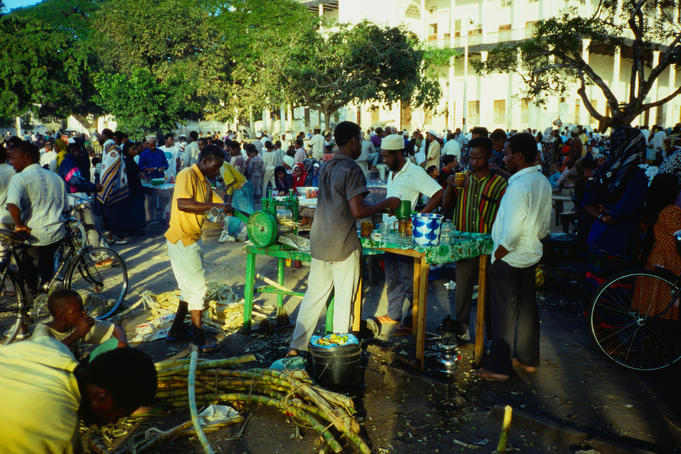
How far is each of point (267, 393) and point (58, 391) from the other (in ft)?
7.55

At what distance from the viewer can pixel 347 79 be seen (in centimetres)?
2405

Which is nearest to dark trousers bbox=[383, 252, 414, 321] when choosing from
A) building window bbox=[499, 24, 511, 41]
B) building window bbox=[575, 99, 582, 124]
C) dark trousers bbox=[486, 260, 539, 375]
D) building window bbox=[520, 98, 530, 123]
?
dark trousers bbox=[486, 260, 539, 375]

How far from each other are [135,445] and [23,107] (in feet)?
82.1

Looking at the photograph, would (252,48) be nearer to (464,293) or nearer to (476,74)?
(476,74)

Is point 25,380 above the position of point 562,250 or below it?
above

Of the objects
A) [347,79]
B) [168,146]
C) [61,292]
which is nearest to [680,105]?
[347,79]

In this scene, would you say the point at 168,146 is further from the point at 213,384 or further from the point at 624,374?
the point at 624,374

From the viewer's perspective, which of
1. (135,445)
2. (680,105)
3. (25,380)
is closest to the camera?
(25,380)

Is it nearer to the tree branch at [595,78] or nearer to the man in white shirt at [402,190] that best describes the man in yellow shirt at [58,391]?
the man in white shirt at [402,190]

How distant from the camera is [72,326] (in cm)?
429

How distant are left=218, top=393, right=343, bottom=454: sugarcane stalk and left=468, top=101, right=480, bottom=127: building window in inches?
1601

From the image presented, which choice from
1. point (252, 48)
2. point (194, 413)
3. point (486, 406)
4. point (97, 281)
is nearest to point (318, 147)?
point (252, 48)

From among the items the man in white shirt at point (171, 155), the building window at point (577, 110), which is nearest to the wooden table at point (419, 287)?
the man in white shirt at point (171, 155)

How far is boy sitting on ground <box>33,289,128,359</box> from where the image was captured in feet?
13.8
